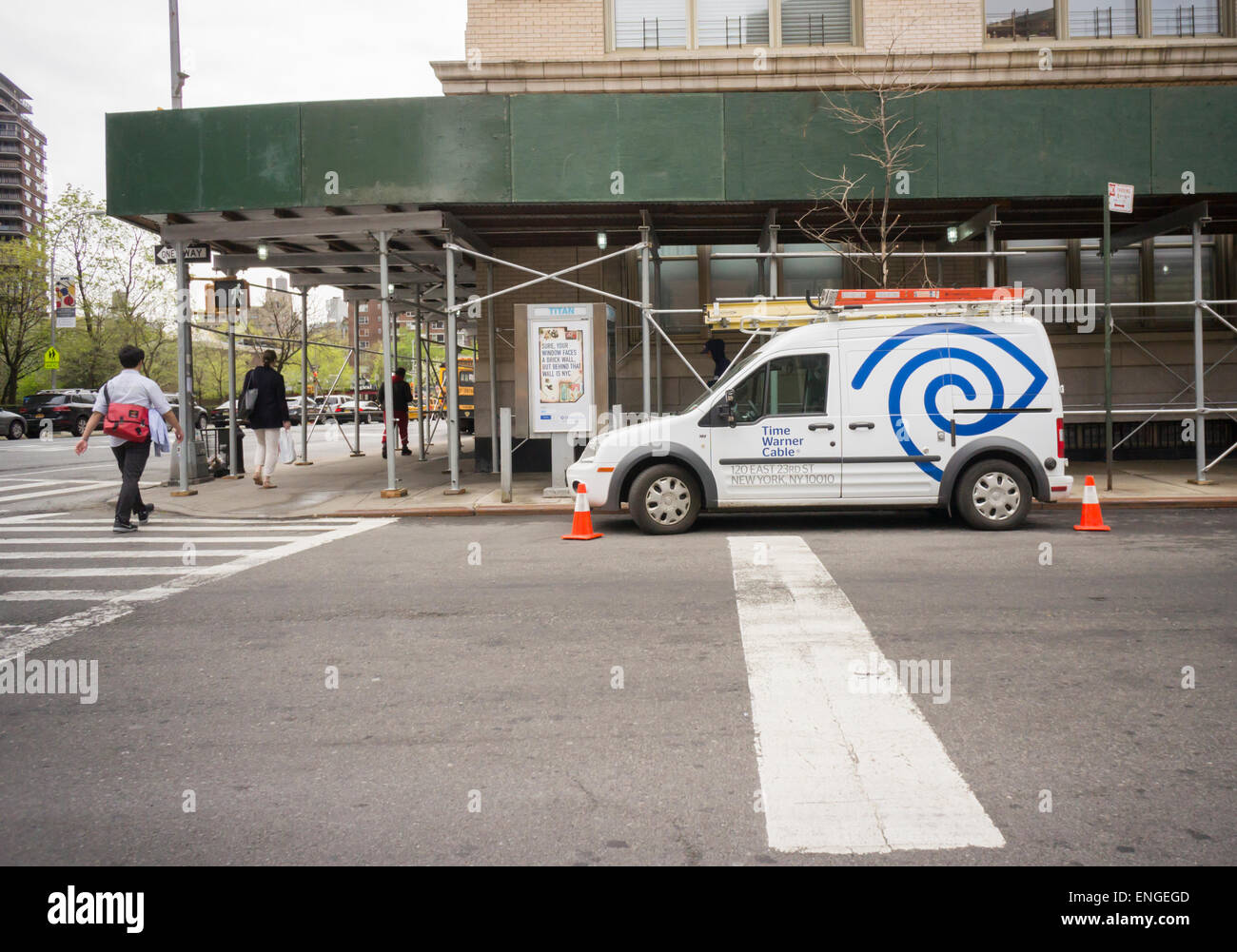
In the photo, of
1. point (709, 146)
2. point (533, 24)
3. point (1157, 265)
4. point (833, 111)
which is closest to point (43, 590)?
point (709, 146)

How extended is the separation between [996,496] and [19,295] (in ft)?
173

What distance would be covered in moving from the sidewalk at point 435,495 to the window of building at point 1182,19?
723 cm

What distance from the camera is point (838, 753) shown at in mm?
4332

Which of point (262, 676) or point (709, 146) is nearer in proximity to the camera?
point (262, 676)

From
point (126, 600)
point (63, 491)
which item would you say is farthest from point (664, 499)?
point (63, 491)

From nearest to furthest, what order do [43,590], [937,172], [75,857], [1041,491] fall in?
[75,857]
[43,590]
[1041,491]
[937,172]

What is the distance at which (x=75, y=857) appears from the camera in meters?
3.50

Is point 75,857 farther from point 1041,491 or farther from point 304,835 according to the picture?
point 1041,491

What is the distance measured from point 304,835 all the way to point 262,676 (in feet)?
7.31

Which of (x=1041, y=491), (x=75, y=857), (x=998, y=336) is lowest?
(x=75, y=857)

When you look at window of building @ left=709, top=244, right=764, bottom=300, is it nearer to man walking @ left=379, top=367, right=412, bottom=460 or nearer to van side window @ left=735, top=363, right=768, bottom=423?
man walking @ left=379, top=367, right=412, bottom=460

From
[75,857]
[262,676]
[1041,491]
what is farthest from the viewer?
[1041,491]

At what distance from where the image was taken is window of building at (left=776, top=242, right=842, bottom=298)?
18.1 meters

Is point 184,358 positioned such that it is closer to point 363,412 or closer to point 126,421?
point 126,421
